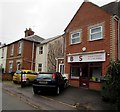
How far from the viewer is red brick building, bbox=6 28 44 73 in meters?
30.8

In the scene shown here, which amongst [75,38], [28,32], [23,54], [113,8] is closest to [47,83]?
[75,38]

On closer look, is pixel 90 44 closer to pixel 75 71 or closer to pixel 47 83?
pixel 75 71

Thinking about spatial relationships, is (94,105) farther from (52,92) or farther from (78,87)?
(78,87)

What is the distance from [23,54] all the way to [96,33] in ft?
→ 50.4

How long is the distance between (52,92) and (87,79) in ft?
14.2

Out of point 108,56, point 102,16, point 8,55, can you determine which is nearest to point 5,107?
point 108,56

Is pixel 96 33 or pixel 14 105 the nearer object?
pixel 14 105

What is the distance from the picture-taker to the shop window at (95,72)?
58.0ft

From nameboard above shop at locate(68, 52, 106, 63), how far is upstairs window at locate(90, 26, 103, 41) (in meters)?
1.54

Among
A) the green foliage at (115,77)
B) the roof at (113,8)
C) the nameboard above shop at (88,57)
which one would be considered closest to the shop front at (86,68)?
the nameboard above shop at (88,57)

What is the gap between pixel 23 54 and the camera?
30656 millimetres

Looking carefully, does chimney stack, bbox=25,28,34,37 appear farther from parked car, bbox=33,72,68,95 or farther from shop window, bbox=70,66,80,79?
parked car, bbox=33,72,68,95

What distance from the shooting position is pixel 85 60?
1853cm

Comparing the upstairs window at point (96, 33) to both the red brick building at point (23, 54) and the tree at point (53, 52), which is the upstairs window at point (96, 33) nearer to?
the tree at point (53, 52)
